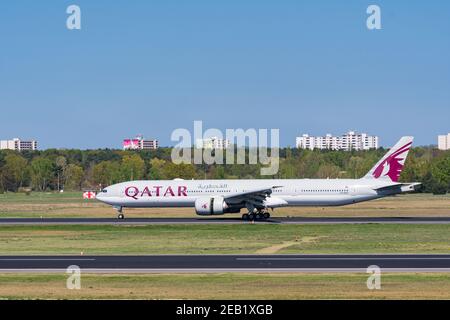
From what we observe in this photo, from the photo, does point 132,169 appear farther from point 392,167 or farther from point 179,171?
point 392,167

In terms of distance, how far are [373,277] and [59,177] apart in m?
161

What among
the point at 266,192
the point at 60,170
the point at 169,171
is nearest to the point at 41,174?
the point at 60,170

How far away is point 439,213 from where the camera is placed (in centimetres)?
7588

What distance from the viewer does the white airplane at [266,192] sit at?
6700 centimetres

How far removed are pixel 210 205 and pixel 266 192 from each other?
16.1 ft

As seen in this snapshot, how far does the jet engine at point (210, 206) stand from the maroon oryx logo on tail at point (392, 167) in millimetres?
13686

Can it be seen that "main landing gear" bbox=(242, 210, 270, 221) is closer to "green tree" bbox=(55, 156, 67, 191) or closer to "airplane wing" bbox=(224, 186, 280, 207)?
"airplane wing" bbox=(224, 186, 280, 207)

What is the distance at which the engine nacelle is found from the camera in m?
66.2

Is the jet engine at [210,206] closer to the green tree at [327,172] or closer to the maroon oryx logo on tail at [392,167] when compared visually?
the maroon oryx logo on tail at [392,167]

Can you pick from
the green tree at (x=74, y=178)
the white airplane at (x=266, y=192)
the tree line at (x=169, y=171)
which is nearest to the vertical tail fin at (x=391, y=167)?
the white airplane at (x=266, y=192)

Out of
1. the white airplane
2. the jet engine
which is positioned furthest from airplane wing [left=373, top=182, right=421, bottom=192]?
the jet engine
